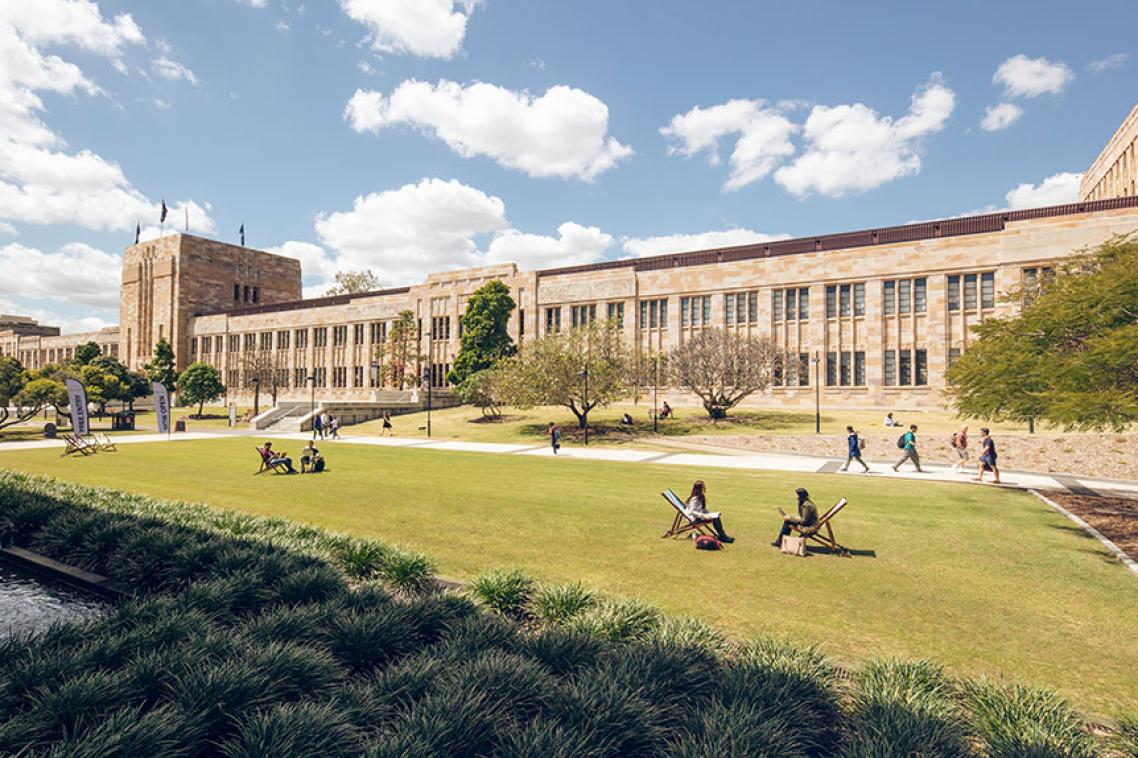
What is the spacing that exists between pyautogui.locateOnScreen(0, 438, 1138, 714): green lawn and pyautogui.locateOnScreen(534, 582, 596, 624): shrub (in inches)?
47.6

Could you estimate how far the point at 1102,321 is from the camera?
1170 cm

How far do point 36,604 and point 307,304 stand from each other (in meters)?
78.0

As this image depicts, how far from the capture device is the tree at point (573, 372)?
38375mm

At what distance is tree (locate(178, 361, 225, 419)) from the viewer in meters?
60.1

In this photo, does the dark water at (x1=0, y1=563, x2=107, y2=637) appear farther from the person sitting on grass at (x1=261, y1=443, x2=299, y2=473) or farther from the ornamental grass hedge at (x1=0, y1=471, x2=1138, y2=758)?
the person sitting on grass at (x1=261, y1=443, x2=299, y2=473)

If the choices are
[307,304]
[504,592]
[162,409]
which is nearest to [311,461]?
[504,592]

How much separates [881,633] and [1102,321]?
9547 mm

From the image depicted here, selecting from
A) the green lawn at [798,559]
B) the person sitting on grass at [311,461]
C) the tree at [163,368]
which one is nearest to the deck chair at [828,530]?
the green lawn at [798,559]

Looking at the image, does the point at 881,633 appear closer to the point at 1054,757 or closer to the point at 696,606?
the point at 696,606

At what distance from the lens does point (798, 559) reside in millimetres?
10195

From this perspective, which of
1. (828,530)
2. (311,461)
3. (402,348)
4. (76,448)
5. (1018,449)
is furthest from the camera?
(402,348)

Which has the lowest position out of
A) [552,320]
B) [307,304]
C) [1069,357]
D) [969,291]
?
[1069,357]

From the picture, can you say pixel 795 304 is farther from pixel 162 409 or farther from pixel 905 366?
pixel 162 409

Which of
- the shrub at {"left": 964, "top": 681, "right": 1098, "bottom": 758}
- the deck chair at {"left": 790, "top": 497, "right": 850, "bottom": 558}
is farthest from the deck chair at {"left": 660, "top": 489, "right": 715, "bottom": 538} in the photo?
the shrub at {"left": 964, "top": 681, "right": 1098, "bottom": 758}
